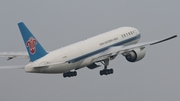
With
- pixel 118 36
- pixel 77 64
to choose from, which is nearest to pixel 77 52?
pixel 77 64

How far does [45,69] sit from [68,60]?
3772mm

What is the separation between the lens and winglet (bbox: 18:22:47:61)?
12538 cm

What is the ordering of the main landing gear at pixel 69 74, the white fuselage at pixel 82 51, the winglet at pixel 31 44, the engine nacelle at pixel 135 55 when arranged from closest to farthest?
the winglet at pixel 31 44
the white fuselage at pixel 82 51
the main landing gear at pixel 69 74
the engine nacelle at pixel 135 55

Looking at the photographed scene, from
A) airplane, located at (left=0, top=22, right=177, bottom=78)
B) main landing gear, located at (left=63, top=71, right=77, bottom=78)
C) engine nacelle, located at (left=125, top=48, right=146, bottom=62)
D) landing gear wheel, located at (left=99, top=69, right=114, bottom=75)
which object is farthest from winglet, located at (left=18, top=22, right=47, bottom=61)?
engine nacelle, located at (left=125, top=48, right=146, bottom=62)

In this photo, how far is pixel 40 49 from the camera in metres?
127

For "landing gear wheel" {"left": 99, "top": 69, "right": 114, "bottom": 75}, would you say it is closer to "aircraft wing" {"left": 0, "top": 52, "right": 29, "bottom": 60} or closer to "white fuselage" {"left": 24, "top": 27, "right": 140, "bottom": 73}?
"white fuselage" {"left": 24, "top": 27, "right": 140, "bottom": 73}

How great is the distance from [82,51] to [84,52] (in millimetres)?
476

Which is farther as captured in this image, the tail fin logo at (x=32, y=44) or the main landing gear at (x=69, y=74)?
the main landing gear at (x=69, y=74)

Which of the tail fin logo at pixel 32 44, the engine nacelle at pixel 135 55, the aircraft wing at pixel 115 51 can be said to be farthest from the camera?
the engine nacelle at pixel 135 55

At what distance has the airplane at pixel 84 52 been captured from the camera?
126 m

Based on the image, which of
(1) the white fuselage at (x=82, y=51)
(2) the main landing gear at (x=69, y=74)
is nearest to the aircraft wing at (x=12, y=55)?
(2) the main landing gear at (x=69, y=74)

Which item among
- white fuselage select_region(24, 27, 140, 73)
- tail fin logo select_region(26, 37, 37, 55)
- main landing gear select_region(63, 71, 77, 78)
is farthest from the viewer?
main landing gear select_region(63, 71, 77, 78)

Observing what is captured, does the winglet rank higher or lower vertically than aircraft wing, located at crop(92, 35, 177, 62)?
higher

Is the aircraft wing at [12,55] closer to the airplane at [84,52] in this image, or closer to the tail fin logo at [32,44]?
the airplane at [84,52]
